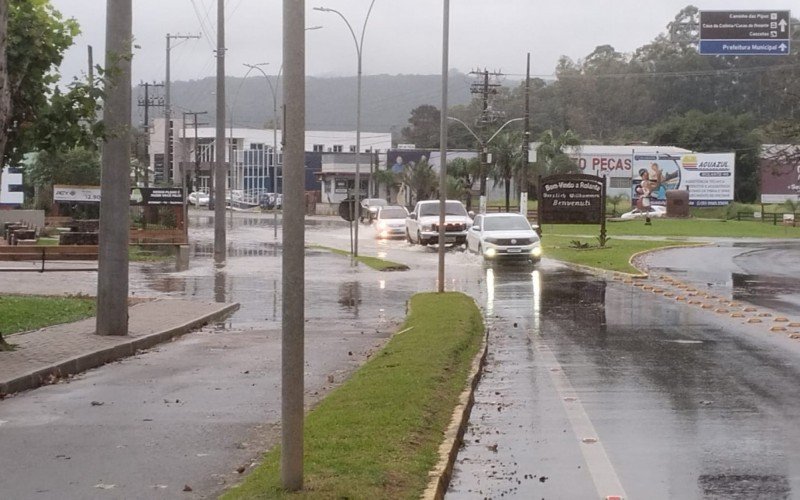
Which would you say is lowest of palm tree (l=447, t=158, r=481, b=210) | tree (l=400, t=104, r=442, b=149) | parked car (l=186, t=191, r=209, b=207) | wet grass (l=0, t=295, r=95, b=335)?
wet grass (l=0, t=295, r=95, b=335)

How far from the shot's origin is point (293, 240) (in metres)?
6.72

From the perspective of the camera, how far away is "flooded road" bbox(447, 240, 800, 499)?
808 centimetres

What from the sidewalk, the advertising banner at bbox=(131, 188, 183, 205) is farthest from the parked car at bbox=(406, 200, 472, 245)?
the sidewalk

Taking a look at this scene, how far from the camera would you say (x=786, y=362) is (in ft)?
45.9

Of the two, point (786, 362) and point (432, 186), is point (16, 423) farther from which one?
point (432, 186)

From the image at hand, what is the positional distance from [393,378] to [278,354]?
13.1 ft

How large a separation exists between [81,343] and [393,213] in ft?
138

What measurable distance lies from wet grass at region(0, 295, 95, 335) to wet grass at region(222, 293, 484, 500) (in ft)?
18.3

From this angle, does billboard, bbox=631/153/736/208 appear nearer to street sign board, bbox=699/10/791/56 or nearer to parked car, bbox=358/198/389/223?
parked car, bbox=358/198/389/223

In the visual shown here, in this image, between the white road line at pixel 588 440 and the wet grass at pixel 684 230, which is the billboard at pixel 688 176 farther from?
the white road line at pixel 588 440

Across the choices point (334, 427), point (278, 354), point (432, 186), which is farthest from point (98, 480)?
point (432, 186)

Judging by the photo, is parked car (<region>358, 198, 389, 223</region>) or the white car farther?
the white car

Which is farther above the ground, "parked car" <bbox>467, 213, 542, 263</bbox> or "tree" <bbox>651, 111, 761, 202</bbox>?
"tree" <bbox>651, 111, 761, 202</bbox>

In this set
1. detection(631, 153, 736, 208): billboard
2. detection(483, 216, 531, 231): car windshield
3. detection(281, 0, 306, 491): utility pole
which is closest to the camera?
detection(281, 0, 306, 491): utility pole
